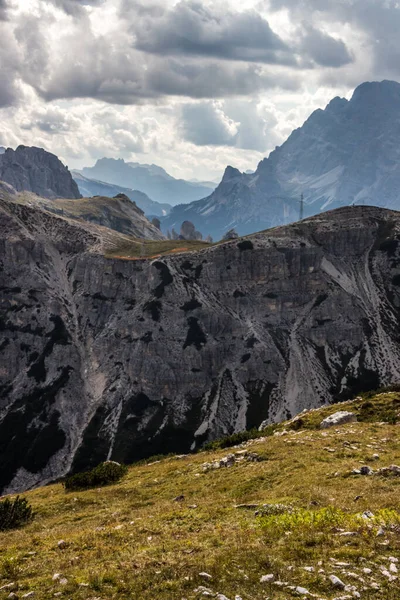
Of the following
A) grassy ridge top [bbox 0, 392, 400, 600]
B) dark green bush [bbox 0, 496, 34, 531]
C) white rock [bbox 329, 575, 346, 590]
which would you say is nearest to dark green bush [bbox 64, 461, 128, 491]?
grassy ridge top [bbox 0, 392, 400, 600]

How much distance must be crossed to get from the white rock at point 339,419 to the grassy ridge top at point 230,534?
9.50 meters

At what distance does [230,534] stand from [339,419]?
31488 mm

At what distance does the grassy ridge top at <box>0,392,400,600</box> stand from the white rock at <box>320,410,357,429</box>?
950cm

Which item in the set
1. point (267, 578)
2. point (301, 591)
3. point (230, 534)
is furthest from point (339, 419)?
point (301, 591)

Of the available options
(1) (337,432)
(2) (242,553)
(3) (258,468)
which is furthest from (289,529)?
(1) (337,432)

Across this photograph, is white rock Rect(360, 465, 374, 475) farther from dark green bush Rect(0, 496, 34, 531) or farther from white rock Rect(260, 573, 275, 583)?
dark green bush Rect(0, 496, 34, 531)

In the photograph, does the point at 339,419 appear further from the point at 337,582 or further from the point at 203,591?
the point at 203,591

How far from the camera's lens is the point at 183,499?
31.1m

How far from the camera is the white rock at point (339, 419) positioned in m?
48.0

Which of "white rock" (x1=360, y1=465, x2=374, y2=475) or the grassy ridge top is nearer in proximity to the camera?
the grassy ridge top

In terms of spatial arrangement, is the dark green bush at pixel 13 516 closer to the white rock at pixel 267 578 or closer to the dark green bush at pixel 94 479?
the dark green bush at pixel 94 479

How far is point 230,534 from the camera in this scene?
19922 mm

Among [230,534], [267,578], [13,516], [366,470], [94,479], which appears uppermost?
[267,578]

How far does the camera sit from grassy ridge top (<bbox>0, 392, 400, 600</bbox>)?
15.3 m
